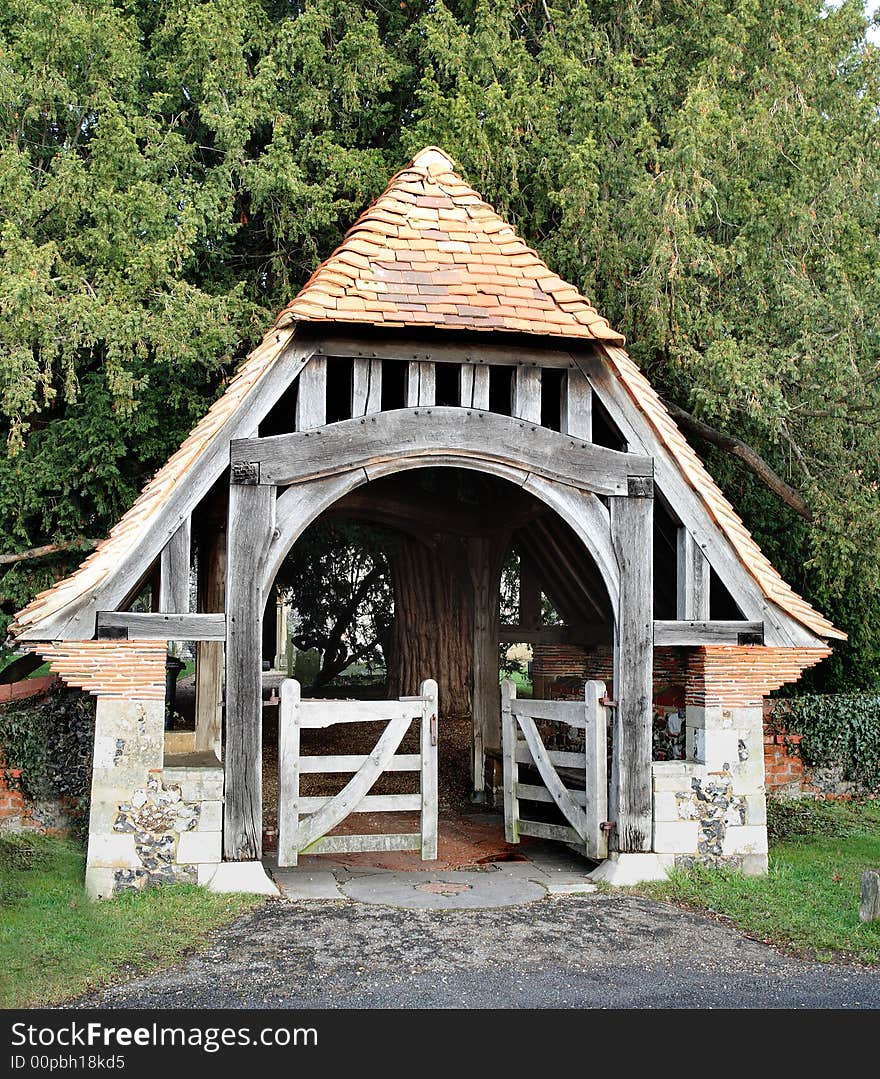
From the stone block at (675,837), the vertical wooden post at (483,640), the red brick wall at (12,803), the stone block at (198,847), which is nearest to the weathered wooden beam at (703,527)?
the stone block at (675,837)

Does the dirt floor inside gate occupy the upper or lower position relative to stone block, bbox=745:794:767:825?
lower

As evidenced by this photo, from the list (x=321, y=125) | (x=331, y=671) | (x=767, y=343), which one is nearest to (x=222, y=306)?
(x=321, y=125)

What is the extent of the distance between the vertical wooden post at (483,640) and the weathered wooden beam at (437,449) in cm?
366

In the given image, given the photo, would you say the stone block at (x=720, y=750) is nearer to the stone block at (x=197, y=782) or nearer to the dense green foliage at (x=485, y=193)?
the dense green foliage at (x=485, y=193)

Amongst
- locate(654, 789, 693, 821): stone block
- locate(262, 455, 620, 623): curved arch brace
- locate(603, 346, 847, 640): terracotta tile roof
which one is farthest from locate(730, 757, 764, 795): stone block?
locate(262, 455, 620, 623): curved arch brace

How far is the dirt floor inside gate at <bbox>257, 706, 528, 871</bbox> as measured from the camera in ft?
31.9

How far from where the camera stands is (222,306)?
11.7m

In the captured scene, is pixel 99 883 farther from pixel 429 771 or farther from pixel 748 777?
pixel 748 777

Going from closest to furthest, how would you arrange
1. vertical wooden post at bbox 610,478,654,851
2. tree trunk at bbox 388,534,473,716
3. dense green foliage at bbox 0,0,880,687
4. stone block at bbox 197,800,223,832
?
stone block at bbox 197,800,223,832, vertical wooden post at bbox 610,478,654,851, dense green foliage at bbox 0,0,880,687, tree trunk at bbox 388,534,473,716

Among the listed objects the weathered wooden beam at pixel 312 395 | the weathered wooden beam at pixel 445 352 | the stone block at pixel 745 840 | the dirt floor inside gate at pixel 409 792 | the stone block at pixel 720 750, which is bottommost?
the dirt floor inside gate at pixel 409 792

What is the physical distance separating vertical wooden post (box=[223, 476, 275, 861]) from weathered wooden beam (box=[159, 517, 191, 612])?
319mm

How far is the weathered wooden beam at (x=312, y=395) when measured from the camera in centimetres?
838

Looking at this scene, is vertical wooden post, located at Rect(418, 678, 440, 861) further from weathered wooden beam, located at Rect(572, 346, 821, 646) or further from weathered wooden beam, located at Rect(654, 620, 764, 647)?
weathered wooden beam, located at Rect(572, 346, 821, 646)

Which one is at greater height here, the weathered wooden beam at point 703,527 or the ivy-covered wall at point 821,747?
the weathered wooden beam at point 703,527
